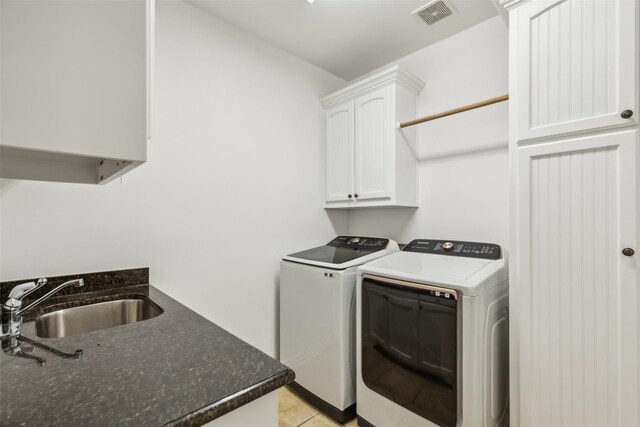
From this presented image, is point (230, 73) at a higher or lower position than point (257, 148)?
higher

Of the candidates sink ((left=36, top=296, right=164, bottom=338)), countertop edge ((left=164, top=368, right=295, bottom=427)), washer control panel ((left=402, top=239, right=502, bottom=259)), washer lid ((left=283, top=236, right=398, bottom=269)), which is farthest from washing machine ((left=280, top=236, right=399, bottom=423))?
countertop edge ((left=164, top=368, right=295, bottom=427))

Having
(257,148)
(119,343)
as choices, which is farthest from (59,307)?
(257,148)

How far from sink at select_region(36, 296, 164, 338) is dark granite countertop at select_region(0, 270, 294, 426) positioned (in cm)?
42

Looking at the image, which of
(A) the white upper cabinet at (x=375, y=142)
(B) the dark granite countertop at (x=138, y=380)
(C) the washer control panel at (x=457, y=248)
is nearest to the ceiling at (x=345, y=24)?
(A) the white upper cabinet at (x=375, y=142)

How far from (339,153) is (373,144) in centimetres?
37

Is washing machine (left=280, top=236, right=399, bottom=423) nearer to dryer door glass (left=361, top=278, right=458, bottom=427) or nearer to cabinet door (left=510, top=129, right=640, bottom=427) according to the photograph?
dryer door glass (left=361, top=278, right=458, bottom=427)

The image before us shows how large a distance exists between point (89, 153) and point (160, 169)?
4.55 feet

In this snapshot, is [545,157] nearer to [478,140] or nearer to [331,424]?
[478,140]

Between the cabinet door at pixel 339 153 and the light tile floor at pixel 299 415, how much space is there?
158 centimetres

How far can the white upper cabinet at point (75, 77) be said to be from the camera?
1.58ft

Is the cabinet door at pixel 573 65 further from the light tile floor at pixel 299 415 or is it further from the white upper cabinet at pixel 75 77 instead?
the light tile floor at pixel 299 415

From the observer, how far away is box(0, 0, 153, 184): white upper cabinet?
48 centimetres

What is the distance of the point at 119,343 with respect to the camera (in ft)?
2.99

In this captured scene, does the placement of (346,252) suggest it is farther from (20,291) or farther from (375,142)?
(20,291)
